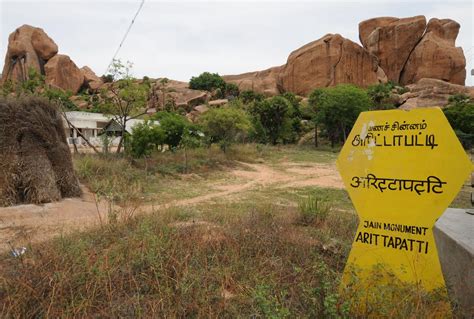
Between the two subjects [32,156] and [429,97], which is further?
[429,97]

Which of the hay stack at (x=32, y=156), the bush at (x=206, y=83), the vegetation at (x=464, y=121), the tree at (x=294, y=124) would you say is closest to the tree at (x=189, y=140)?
the hay stack at (x=32, y=156)

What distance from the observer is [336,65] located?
171 feet

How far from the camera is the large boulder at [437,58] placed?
5056 centimetres

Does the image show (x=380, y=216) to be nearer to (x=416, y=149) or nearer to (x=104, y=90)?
(x=416, y=149)

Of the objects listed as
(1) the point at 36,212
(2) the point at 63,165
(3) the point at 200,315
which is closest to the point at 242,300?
(3) the point at 200,315

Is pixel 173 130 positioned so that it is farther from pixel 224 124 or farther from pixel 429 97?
pixel 429 97

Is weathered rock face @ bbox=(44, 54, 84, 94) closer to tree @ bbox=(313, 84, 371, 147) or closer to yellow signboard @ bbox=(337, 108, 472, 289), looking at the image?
tree @ bbox=(313, 84, 371, 147)

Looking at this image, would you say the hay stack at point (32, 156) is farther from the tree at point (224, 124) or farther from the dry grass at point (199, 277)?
the tree at point (224, 124)

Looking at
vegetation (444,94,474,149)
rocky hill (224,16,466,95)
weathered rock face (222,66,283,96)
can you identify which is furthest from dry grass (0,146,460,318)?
weathered rock face (222,66,283,96)

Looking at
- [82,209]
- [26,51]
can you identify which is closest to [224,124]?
[82,209]

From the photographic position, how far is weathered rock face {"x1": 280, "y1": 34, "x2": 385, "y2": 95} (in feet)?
171

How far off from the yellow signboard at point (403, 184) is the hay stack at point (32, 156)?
23.0 ft

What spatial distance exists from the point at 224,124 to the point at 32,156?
482 inches

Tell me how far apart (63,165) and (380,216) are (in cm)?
780
